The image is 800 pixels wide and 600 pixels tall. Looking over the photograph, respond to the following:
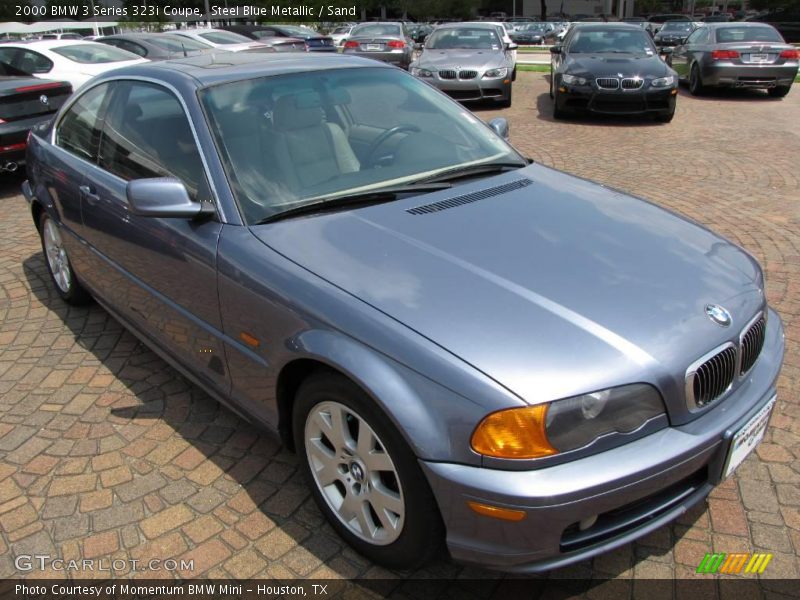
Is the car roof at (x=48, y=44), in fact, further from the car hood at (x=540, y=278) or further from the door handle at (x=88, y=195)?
the car hood at (x=540, y=278)

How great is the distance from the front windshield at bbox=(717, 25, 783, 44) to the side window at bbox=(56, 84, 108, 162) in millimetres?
12948

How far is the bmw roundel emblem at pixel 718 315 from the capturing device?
2332 millimetres

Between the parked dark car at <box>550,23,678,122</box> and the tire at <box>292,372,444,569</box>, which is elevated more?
the parked dark car at <box>550,23,678,122</box>

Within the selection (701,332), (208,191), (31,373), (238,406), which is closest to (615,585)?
(701,332)

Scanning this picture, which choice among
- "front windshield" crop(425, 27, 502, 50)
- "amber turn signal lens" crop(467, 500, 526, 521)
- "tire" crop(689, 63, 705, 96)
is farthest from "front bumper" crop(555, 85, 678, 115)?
"amber turn signal lens" crop(467, 500, 526, 521)

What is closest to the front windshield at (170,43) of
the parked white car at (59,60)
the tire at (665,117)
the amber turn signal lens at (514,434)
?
the parked white car at (59,60)

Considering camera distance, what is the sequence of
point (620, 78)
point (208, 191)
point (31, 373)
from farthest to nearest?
point (620, 78) → point (31, 373) → point (208, 191)

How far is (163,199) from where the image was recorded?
107 inches

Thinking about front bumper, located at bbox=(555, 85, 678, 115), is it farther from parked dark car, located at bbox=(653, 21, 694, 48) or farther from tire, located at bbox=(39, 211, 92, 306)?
parked dark car, located at bbox=(653, 21, 694, 48)

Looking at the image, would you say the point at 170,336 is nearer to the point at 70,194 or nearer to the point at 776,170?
the point at 70,194

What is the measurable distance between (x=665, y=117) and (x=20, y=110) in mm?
8972

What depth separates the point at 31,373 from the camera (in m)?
3.89

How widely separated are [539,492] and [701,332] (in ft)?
2.67

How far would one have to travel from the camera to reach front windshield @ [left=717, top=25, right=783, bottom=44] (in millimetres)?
13180
